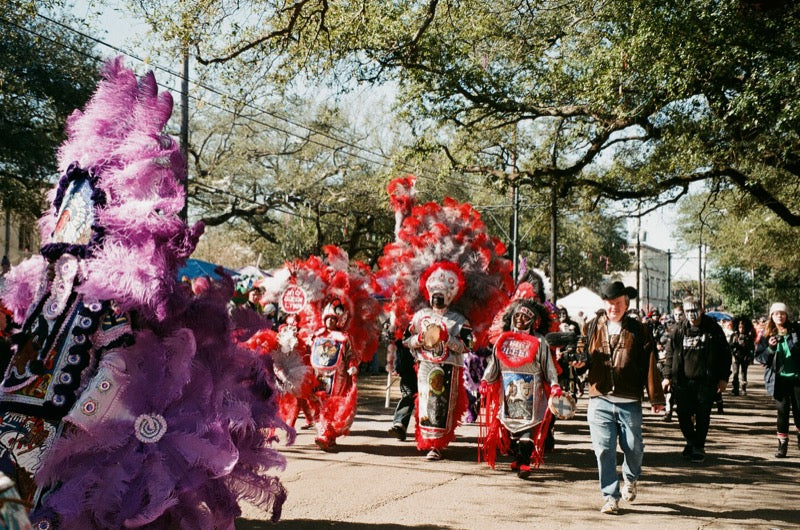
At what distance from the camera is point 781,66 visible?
8.52 metres

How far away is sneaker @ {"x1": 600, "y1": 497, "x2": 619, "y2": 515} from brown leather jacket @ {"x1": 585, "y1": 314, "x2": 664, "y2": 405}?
788 mm

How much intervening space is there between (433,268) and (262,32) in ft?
10.9

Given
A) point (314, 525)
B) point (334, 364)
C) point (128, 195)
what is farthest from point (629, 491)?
point (128, 195)

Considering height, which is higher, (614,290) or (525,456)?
(614,290)

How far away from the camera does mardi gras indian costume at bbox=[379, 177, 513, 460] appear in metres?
8.52

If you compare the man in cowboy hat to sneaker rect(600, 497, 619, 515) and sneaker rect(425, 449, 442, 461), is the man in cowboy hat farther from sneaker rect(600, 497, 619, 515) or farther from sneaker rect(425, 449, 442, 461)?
sneaker rect(425, 449, 442, 461)

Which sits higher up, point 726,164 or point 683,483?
point 726,164

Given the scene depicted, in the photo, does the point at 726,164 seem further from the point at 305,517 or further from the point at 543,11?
the point at 305,517

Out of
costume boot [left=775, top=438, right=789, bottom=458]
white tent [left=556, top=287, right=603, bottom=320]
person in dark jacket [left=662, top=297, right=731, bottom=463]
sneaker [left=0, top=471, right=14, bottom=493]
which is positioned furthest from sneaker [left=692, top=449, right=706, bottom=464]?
white tent [left=556, top=287, right=603, bottom=320]

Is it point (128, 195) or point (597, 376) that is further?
point (597, 376)

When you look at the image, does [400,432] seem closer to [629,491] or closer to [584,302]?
[629,491]

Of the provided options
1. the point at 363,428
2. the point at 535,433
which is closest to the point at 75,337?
the point at 535,433

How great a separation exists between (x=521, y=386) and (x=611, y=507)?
1.83 meters

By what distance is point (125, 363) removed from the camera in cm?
389
